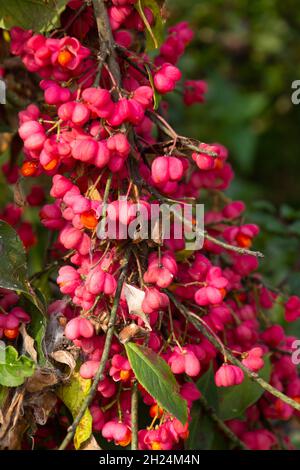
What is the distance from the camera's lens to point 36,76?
1558 millimetres

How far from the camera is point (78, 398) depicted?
1163mm

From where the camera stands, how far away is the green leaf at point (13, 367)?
107cm

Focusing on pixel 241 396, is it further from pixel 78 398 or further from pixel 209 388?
pixel 78 398

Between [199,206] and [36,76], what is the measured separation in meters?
0.52

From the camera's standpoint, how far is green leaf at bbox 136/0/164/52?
1.20 metres

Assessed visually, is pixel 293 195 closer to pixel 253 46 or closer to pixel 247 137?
pixel 247 137

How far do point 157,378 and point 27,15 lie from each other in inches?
23.8

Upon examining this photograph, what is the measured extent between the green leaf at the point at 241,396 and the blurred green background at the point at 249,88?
171cm

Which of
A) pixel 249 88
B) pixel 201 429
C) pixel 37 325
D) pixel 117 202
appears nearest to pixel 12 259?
pixel 37 325

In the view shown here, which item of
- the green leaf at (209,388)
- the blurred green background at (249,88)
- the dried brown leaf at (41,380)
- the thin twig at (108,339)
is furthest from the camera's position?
the blurred green background at (249,88)

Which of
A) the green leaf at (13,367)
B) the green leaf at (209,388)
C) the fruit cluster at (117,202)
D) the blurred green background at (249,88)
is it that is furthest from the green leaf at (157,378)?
the blurred green background at (249,88)

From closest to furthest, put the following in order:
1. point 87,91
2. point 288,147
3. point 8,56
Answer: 1. point 87,91
2. point 8,56
3. point 288,147

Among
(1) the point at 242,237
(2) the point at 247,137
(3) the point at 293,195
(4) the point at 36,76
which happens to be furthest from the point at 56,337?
(3) the point at 293,195

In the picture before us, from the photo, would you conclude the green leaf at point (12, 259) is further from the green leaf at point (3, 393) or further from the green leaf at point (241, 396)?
the green leaf at point (241, 396)
